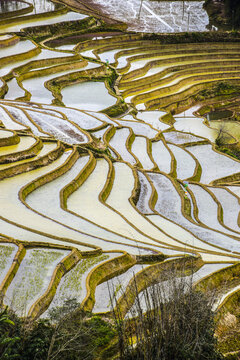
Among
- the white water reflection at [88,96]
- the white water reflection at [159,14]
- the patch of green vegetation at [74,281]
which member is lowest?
the white water reflection at [88,96]

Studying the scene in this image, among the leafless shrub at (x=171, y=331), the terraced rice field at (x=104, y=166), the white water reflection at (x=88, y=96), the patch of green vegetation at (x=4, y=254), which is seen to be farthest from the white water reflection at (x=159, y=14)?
the leafless shrub at (x=171, y=331)

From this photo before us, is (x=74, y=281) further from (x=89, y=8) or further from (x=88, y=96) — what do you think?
(x=89, y=8)

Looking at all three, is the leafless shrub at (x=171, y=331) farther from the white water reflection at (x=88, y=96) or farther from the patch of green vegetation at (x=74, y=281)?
the white water reflection at (x=88, y=96)

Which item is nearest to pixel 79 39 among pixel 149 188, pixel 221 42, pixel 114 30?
pixel 114 30

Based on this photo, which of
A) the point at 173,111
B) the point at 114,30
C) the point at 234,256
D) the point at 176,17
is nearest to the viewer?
the point at 234,256

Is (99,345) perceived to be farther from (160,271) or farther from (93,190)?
(93,190)

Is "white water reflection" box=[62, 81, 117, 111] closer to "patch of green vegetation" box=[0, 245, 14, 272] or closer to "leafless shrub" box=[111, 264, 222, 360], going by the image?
"patch of green vegetation" box=[0, 245, 14, 272]

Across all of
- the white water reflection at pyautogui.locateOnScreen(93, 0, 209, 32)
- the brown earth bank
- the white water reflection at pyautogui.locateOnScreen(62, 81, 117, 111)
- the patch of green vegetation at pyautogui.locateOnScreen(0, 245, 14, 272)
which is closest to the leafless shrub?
the patch of green vegetation at pyautogui.locateOnScreen(0, 245, 14, 272)
